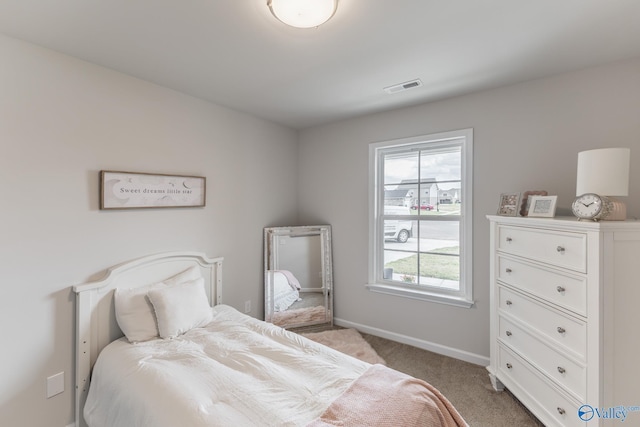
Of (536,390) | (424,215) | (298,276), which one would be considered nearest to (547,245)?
(536,390)

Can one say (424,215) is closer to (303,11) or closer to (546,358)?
(546,358)

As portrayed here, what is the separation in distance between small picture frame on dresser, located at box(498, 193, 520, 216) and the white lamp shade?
485mm

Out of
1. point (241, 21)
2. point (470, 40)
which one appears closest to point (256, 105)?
point (241, 21)

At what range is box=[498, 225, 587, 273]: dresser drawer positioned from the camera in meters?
1.54

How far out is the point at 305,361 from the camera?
5.48 feet

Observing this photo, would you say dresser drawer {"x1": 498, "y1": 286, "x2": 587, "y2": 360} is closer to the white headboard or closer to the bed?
the bed

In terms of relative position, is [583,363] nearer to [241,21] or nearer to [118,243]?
[241,21]

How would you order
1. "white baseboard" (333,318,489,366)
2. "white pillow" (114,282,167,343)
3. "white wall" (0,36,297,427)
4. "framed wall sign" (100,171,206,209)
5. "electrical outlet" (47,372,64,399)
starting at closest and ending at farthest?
1. "white wall" (0,36,297,427)
2. "electrical outlet" (47,372,64,399)
3. "white pillow" (114,282,167,343)
4. "framed wall sign" (100,171,206,209)
5. "white baseboard" (333,318,489,366)

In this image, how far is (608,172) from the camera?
5.22 feet

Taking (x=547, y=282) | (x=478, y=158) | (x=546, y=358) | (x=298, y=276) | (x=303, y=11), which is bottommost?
(x=546, y=358)

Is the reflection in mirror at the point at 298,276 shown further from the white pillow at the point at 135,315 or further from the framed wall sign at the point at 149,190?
the white pillow at the point at 135,315

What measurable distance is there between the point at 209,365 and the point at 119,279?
1.03 meters

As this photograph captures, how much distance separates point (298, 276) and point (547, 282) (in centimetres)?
235

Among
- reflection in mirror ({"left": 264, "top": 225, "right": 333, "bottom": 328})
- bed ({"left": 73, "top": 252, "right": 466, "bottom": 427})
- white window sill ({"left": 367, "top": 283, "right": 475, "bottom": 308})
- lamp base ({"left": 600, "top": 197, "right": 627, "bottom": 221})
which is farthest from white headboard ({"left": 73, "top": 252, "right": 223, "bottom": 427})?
lamp base ({"left": 600, "top": 197, "right": 627, "bottom": 221})
